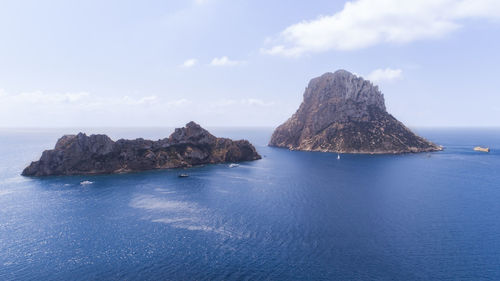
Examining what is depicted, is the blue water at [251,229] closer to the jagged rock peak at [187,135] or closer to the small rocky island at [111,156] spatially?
the small rocky island at [111,156]

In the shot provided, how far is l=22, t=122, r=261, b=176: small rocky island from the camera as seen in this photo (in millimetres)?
152250

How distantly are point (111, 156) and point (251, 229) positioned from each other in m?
125

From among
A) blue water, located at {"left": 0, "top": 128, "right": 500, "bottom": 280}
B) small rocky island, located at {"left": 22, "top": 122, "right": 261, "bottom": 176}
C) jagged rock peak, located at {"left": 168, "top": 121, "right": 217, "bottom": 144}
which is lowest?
blue water, located at {"left": 0, "top": 128, "right": 500, "bottom": 280}

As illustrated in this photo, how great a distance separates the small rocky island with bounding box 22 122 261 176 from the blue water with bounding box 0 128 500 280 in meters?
13.5

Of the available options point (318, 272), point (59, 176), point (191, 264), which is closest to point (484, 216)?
point (318, 272)

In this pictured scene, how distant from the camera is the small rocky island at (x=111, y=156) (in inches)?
5994

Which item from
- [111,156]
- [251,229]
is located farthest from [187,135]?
[251,229]

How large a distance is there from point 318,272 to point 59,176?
153 metres

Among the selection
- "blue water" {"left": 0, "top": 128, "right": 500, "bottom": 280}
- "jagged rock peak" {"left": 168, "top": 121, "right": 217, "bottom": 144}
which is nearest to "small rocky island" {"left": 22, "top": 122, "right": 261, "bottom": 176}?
"jagged rock peak" {"left": 168, "top": 121, "right": 217, "bottom": 144}

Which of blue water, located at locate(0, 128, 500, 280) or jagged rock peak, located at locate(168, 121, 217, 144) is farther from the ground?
jagged rock peak, located at locate(168, 121, 217, 144)

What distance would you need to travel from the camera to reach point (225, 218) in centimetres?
8519

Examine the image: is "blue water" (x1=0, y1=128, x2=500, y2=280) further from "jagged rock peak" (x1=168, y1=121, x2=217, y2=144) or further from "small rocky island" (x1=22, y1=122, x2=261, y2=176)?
"jagged rock peak" (x1=168, y1=121, x2=217, y2=144)

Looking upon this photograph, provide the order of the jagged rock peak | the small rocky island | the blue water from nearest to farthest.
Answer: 1. the blue water
2. the small rocky island
3. the jagged rock peak

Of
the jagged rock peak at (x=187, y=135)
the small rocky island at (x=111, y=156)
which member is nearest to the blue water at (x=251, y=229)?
the small rocky island at (x=111, y=156)
